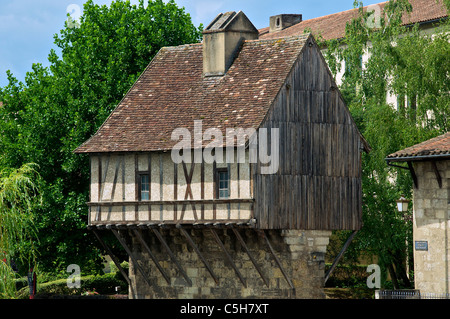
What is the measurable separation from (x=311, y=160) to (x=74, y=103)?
9.72 meters

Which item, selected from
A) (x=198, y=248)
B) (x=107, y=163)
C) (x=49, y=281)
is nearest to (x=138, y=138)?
(x=107, y=163)

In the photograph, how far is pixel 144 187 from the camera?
32281 millimetres

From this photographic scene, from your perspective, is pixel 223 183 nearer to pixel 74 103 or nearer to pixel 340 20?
pixel 74 103

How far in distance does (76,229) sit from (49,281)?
1020cm

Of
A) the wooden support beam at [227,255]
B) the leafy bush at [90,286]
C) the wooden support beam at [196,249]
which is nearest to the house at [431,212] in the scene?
the wooden support beam at [227,255]

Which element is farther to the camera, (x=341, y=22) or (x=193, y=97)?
(x=341, y=22)

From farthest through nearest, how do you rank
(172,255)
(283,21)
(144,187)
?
(283,21)
(144,187)
(172,255)

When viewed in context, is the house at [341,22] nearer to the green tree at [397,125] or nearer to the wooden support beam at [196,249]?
the green tree at [397,125]

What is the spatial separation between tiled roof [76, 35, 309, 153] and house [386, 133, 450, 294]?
16.0 feet

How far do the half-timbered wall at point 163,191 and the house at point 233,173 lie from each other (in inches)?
1.3

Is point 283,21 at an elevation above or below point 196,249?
above

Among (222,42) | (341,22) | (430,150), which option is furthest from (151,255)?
(341,22)

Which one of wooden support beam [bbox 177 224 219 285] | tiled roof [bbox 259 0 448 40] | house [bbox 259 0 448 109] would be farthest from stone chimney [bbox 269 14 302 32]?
wooden support beam [bbox 177 224 219 285]
